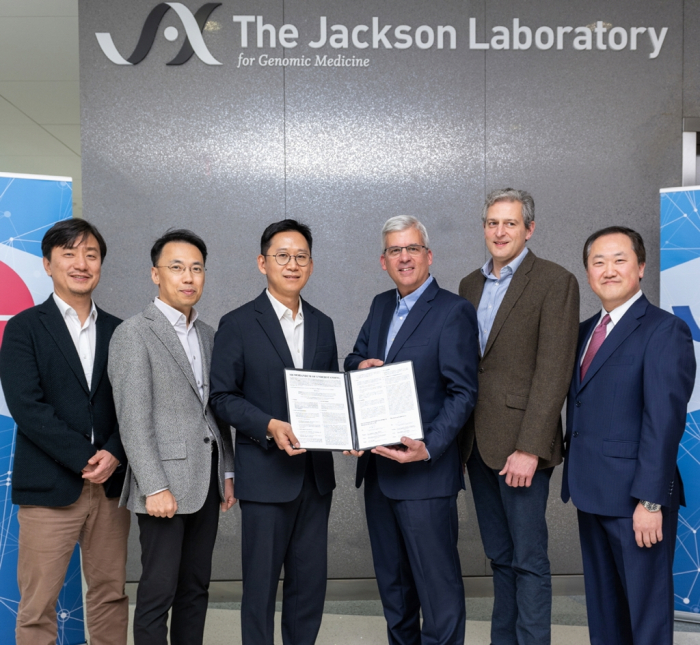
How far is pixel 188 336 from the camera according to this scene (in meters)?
→ 2.58

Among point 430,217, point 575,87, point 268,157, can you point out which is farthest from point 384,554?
point 575,87

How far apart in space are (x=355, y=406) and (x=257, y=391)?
1.27 feet

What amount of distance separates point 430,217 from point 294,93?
44.2 inches

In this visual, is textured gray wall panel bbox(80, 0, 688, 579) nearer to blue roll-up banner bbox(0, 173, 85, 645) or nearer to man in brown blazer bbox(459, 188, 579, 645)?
blue roll-up banner bbox(0, 173, 85, 645)

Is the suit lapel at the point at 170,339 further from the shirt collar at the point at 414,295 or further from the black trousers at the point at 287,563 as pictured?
the shirt collar at the point at 414,295

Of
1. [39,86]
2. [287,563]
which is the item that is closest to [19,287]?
[287,563]

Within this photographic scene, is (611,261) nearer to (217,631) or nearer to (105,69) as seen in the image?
(217,631)

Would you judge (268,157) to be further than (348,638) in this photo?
Yes

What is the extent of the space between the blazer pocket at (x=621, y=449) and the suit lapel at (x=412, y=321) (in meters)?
0.81

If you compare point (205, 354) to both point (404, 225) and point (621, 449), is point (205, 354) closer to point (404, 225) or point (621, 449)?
point (404, 225)

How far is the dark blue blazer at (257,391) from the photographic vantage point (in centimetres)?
243

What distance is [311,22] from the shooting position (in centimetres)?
392

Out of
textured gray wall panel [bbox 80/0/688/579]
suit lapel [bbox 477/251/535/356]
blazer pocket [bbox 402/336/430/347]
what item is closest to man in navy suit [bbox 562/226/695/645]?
suit lapel [bbox 477/251/535/356]

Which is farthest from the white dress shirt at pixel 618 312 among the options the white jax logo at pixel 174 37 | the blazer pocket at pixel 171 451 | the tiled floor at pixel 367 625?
the white jax logo at pixel 174 37
